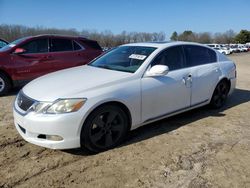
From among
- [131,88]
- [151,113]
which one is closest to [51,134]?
[131,88]

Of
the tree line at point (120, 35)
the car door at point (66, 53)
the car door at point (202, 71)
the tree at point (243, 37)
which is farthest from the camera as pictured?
the tree at point (243, 37)

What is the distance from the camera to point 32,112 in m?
3.81

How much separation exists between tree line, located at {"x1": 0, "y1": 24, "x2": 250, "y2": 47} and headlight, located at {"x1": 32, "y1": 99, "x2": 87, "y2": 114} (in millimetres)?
15964

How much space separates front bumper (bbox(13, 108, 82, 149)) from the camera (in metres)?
3.70

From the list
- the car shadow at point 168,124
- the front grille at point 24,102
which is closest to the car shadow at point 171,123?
the car shadow at point 168,124

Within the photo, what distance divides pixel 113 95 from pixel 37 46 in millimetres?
4843

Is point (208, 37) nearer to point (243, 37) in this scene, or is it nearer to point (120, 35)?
point (243, 37)

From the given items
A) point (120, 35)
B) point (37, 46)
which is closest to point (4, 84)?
point (37, 46)

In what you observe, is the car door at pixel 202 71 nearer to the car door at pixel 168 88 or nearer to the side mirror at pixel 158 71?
the car door at pixel 168 88

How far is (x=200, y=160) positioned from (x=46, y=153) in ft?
6.81

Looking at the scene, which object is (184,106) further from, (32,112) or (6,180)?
(6,180)

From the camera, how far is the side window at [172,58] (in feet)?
16.2

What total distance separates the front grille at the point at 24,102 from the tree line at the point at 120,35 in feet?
50.7

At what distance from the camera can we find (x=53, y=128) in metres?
3.71
